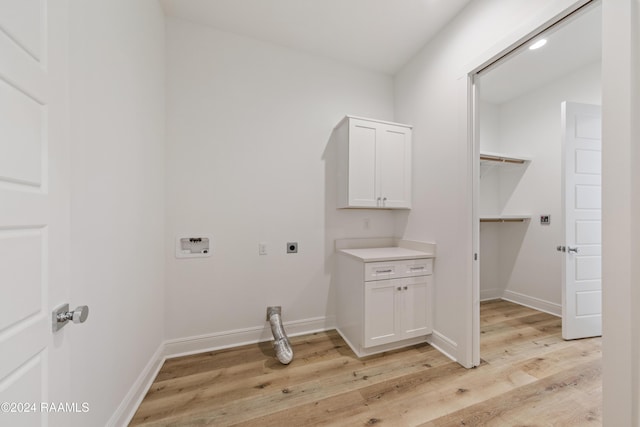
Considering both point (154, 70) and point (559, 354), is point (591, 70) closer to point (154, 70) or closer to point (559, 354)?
point (559, 354)

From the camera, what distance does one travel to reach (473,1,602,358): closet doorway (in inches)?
88.0

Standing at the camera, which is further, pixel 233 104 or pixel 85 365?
pixel 233 104

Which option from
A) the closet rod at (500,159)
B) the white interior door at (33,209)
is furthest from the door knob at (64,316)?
the closet rod at (500,159)

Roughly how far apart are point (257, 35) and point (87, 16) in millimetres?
1473

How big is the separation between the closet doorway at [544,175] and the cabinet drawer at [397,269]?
44 cm

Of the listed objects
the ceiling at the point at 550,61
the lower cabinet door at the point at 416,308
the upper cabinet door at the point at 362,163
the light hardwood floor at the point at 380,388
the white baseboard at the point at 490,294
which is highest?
the ceiling at the point at 550,61

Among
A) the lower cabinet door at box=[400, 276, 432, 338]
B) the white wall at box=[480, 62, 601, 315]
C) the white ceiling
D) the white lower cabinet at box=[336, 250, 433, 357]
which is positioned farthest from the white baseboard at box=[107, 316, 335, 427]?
the white ceiling

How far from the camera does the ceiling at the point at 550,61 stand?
2092 millimetres

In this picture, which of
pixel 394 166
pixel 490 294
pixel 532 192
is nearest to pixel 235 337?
pixel 394 166

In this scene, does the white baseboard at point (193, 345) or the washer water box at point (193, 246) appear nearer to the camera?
the white baseboard at point (193, 345)

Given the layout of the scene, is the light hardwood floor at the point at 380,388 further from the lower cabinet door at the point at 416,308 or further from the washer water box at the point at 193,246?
the washer water box at the point at 193,246

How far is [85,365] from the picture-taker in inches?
40.8

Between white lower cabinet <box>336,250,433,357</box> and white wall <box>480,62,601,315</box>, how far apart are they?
1.81 m

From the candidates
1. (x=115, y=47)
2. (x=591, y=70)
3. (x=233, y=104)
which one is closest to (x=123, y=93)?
(x=115, y=47)
